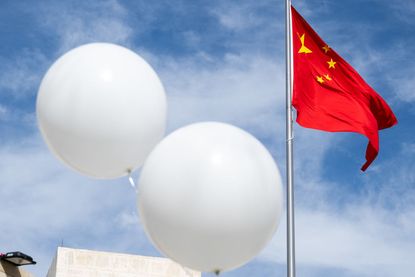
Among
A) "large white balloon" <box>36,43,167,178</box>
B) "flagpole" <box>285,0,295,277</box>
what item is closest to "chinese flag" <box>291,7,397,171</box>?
"flagpole" <box>285,0,295,277</box>

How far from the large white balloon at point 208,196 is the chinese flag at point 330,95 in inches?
248

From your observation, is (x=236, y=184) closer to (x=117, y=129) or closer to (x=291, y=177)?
(x=117, y=129)

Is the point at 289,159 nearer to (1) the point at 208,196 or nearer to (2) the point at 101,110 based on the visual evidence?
(2) the point at 101,110

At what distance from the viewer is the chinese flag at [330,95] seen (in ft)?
35.2

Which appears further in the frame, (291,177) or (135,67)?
(291,177)

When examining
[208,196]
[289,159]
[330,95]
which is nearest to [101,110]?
[208,196]

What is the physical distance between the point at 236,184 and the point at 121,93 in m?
0.93

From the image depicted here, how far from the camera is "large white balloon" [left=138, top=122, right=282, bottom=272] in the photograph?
416cm

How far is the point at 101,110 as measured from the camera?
4.46 m

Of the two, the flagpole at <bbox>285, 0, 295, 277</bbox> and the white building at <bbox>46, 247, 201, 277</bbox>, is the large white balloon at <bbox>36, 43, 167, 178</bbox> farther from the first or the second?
the white building at <bbox>46, 247, 201, 277</bbox>

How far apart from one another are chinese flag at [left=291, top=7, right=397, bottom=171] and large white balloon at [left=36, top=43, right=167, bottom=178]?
6140 mm

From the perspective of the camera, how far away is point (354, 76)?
1138cm

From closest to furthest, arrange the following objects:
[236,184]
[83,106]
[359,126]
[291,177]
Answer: [236,184], [83,106], [291,177], [359,126]

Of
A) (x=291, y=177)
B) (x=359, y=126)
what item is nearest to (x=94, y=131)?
(x=291, y=177)
